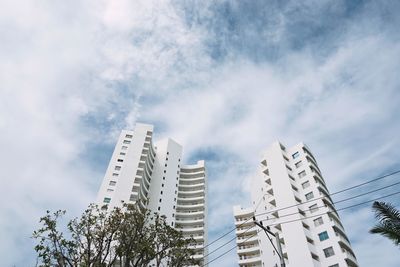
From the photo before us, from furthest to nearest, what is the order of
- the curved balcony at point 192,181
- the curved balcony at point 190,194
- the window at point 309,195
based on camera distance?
1. the curved balcony at point 192,181
2. the curved balcony at point 190,194
3. the window at point 309,195

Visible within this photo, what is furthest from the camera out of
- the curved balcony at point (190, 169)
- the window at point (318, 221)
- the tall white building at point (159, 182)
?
the curved balcony at point (190, 169)

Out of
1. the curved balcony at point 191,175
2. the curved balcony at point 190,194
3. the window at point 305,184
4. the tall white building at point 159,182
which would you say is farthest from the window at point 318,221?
the curved balcony at point 191,175

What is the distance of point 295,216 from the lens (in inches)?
1781

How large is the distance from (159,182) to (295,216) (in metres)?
41.3

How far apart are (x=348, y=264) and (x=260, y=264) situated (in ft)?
77.1

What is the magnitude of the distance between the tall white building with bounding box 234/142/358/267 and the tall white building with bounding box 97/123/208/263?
1561 cm

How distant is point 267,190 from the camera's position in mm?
53688

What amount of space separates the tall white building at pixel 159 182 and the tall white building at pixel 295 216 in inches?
615

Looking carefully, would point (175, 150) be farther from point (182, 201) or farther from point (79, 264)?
point (79, 264)

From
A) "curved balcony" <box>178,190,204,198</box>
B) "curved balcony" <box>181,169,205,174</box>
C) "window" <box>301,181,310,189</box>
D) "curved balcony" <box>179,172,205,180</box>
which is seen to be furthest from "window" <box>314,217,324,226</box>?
"curved balcony" <box>181,169,205,174</box>

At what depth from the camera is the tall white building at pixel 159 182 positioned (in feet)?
204

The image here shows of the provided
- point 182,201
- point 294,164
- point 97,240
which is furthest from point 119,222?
point 182,201

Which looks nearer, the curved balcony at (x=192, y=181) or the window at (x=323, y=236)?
the window at (x=323, y=236)

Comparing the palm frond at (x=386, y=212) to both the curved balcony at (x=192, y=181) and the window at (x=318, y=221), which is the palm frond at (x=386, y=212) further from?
the curved balcony at (x=192, y=181)
